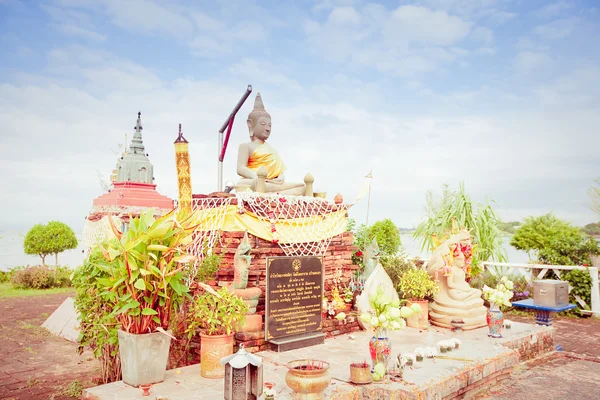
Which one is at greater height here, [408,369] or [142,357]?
[142,357]

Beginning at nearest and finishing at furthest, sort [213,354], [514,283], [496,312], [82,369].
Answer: [213,354]
[82,369]
[496,312]
[514,283]

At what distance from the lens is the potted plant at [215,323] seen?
5.21 metres

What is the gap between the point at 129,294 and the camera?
4883 mm

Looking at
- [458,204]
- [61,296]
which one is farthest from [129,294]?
[458,204]

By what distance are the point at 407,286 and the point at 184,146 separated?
15.6 ft

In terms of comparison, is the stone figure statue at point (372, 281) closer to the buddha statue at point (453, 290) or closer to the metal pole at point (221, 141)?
the buddha statue at point (453, 290)

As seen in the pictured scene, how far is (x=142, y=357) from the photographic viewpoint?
482 centimetres

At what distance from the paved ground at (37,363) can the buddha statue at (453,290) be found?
5707 mm

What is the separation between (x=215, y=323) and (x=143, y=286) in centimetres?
107

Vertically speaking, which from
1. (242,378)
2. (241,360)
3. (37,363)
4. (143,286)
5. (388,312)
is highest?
(143,286)

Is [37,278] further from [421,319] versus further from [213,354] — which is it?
[421,319]

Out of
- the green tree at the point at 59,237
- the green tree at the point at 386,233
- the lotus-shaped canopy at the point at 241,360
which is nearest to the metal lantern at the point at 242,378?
the lotus-shaped canopy at the point at 241,360

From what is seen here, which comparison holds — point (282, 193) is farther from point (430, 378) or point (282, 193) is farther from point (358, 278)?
point (430, 378)

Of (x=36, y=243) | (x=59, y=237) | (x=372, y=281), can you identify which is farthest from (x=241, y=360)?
(x=36, y=243)
